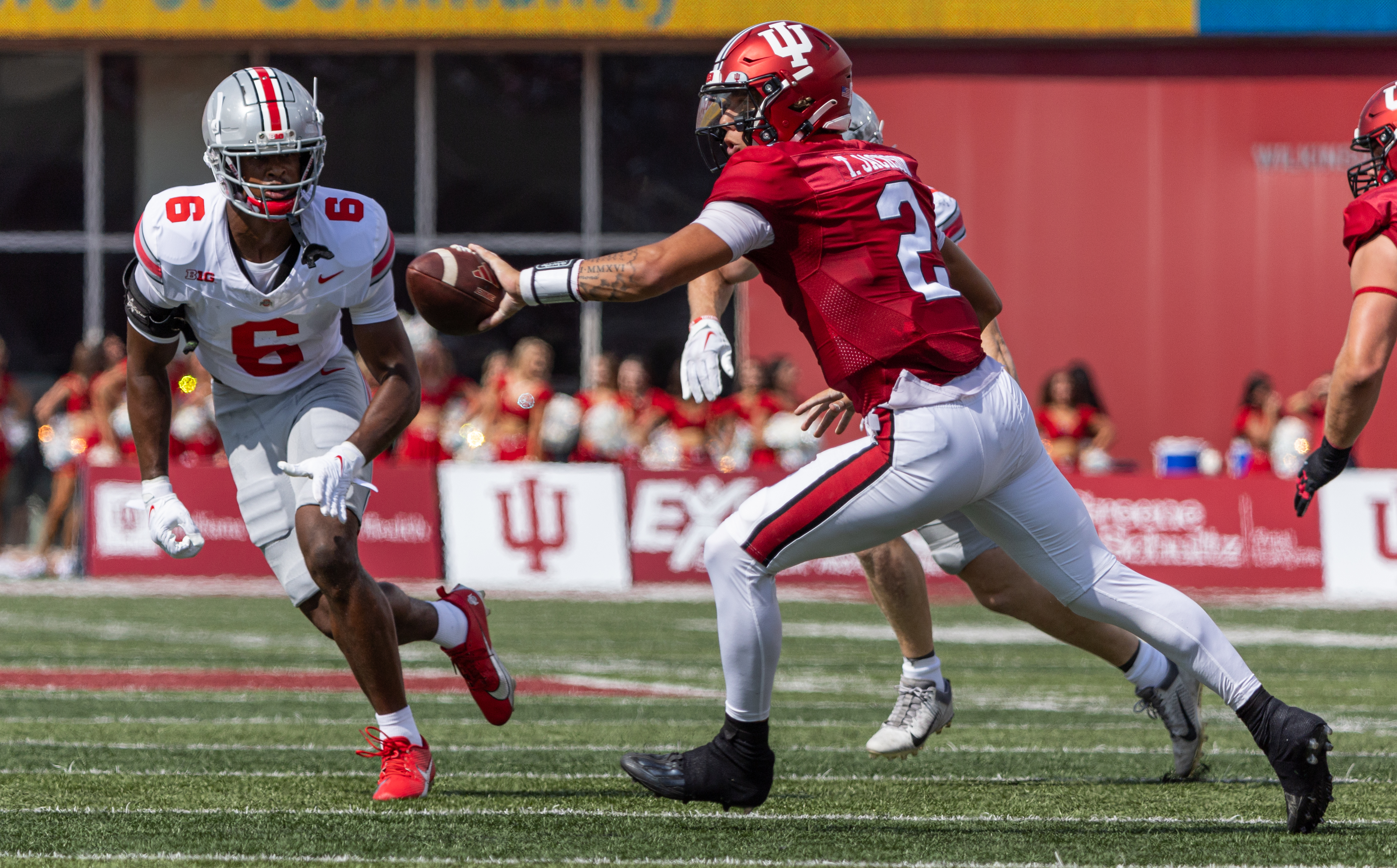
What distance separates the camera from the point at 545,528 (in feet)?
45.0

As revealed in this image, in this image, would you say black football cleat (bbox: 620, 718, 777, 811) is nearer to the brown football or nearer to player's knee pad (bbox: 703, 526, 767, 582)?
player's knee pad (bbox: 703, 526, 767, 582)

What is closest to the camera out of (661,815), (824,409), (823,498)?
(823,498)

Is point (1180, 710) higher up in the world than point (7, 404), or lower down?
lower down

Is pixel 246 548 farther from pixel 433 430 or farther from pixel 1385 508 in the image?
pixel 1385 508

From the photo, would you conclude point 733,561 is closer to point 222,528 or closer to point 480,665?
point 480,665

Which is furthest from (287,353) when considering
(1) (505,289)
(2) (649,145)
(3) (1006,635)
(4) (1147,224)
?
(4) (1147,224)

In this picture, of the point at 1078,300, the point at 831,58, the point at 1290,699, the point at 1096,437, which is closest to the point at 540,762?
the point at 831,58

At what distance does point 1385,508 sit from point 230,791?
33.8ft

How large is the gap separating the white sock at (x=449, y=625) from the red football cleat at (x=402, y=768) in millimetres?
539

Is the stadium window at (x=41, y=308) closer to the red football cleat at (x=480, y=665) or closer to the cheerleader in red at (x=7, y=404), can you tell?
the cheerleader in red at (x=7, y=404)

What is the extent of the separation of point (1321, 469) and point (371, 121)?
16.0 meters

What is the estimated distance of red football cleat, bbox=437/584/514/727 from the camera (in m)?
5.66

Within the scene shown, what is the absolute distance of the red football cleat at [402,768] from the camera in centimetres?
491

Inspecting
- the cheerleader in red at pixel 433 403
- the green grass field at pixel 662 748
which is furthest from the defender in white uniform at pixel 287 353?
the cheerleader in red at pixel 433 403
